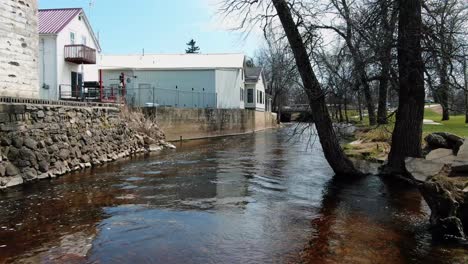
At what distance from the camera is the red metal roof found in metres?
32.1

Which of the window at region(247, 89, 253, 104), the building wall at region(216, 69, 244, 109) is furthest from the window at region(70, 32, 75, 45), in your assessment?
the window at region(247, 89, 253, 104)

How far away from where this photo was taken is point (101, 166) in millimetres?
18281

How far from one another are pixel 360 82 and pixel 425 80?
1.56 metres

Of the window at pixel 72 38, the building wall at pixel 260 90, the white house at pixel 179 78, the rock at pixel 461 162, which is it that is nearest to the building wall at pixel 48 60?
the window at pixel 72 38

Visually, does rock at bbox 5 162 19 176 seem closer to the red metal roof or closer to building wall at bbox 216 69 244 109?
the red metal roof

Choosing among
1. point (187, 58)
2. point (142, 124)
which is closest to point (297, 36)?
point (142, 124)

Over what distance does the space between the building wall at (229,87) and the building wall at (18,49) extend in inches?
1075

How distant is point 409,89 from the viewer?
12.6m

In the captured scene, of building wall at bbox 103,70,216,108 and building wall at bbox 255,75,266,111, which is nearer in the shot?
building wall at bbox 103,70,216,108

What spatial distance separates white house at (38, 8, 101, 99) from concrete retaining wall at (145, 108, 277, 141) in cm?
624

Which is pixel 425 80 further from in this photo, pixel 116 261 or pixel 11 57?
pixel 11 57

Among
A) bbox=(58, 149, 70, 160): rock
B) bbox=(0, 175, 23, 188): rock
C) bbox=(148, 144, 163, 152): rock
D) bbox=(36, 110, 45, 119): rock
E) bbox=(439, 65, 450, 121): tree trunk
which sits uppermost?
bbox=(439, 65, 450, 121): tree trunk

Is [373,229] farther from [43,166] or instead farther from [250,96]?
[250,96]

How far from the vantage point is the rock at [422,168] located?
8706mm
